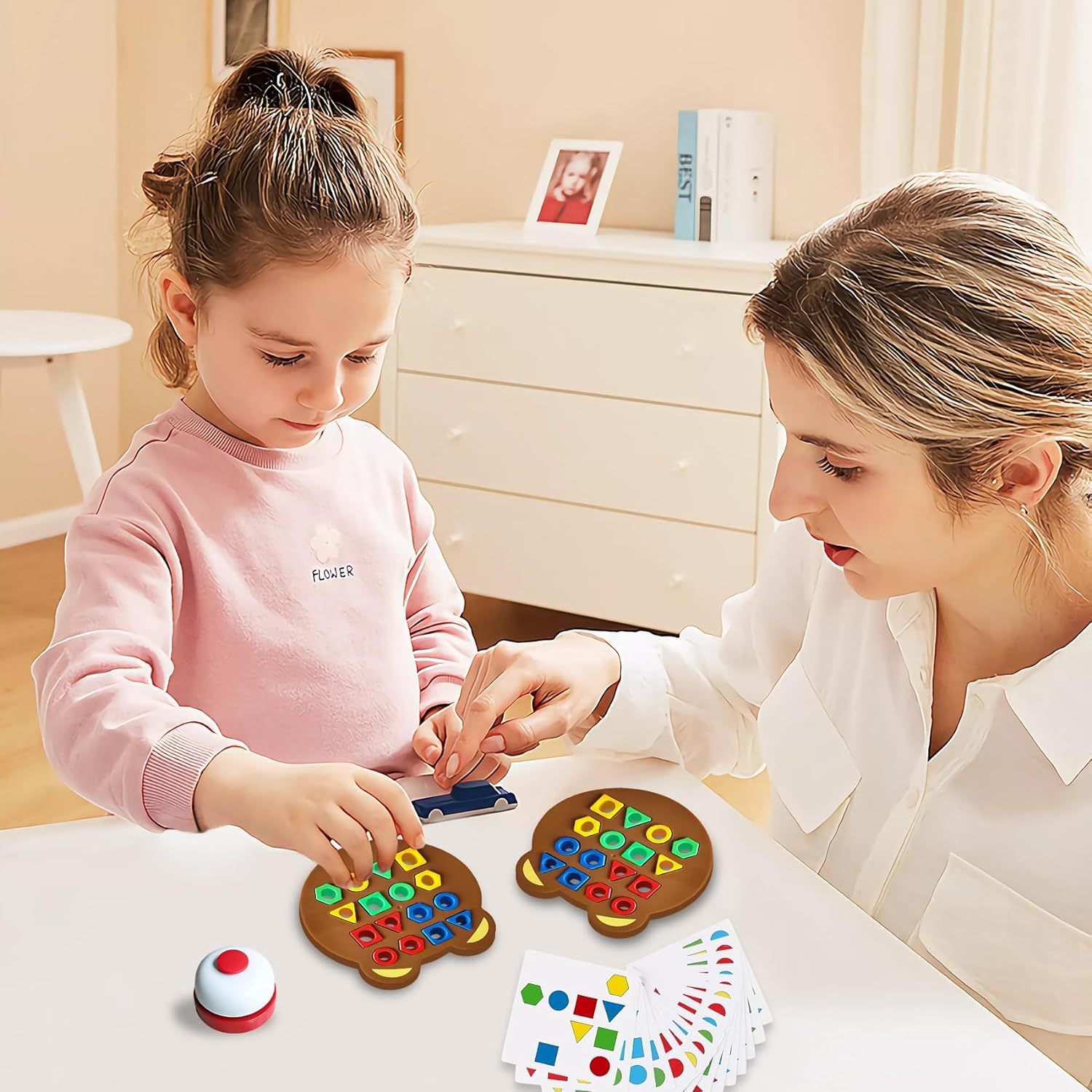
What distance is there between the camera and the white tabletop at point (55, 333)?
3006mm

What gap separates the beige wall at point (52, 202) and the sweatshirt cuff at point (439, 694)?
288 cm

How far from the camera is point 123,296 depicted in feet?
13.6

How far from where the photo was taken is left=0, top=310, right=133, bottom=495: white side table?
3039mm

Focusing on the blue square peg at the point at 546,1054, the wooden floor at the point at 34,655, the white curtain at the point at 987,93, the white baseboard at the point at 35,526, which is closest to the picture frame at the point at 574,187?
the white curtain at the point at 987,93

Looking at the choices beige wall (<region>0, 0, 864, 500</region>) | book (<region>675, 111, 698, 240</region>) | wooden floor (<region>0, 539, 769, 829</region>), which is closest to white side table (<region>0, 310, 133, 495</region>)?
beige wall (<region>0, 0, 864, 500</region>)

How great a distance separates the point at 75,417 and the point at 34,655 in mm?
593

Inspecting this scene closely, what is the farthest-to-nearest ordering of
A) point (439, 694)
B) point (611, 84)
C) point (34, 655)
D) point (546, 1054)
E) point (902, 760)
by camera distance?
point (611, 84) < point (34, 655) < point (439, 694) < point (902, 760) < point (546, 1054)

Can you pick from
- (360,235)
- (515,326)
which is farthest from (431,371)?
(360,235)

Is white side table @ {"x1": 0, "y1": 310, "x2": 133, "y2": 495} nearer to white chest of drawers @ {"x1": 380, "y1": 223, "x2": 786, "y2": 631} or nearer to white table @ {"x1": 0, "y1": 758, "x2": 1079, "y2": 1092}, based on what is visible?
white chest of drawers @ {"x1": 380, "y1": 223, "x2": 786, "y2": 631}

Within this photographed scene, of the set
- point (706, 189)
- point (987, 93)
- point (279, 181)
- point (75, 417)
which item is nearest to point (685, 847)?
point (279, 181)

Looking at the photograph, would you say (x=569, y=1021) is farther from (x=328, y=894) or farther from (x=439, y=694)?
(x=439, y=694)

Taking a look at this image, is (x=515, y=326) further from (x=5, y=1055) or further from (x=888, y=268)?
(x=5, y=1055)

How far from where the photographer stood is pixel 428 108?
3.56m

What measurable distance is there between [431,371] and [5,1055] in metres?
2.38
